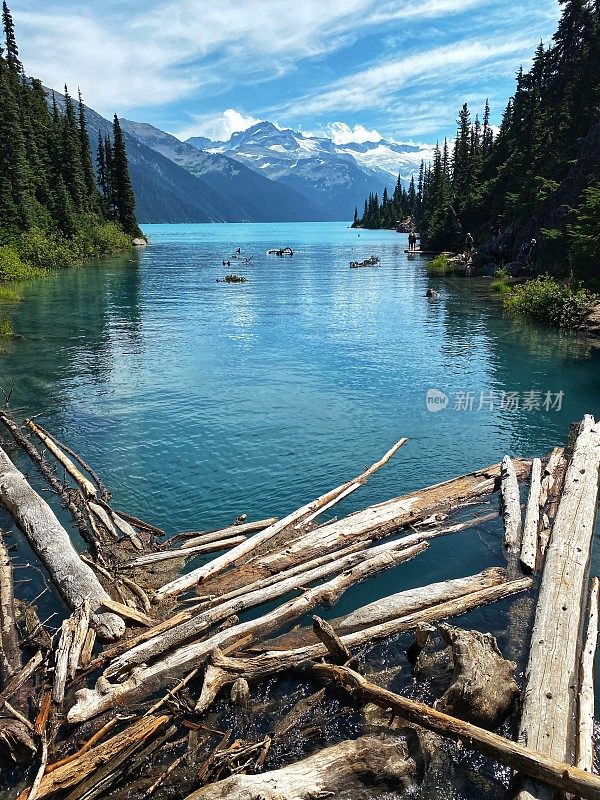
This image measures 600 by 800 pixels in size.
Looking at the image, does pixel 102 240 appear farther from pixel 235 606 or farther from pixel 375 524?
pixel 235 606

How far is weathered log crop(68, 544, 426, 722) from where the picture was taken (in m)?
8.72

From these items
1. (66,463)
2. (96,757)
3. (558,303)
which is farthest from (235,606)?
(558,303)

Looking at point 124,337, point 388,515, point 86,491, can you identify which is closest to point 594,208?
point 124,337

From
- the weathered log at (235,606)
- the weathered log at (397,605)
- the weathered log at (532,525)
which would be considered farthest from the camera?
the weathered log at (532,525)

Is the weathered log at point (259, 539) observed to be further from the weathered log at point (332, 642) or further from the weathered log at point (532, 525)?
the weathered log at point (532, 525)

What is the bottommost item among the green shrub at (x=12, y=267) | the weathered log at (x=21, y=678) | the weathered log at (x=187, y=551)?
the weathered log at (x=21, y=678)

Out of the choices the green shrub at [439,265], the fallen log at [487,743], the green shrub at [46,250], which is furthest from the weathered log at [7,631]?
the green shrub at [439,265]

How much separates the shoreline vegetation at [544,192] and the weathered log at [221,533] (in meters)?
35.5

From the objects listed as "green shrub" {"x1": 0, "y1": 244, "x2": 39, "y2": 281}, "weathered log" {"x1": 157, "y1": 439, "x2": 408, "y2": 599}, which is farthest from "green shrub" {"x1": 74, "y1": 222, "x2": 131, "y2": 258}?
"weathered log" {"x1": 157, "y1": 439, "x2": 408, "y2": 599}

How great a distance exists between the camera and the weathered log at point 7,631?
957cm

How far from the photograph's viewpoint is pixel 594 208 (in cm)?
4419

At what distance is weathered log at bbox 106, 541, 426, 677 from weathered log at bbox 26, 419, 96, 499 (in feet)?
22.8

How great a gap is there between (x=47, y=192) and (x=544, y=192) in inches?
2921

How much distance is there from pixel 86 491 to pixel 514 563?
37.1 ft
